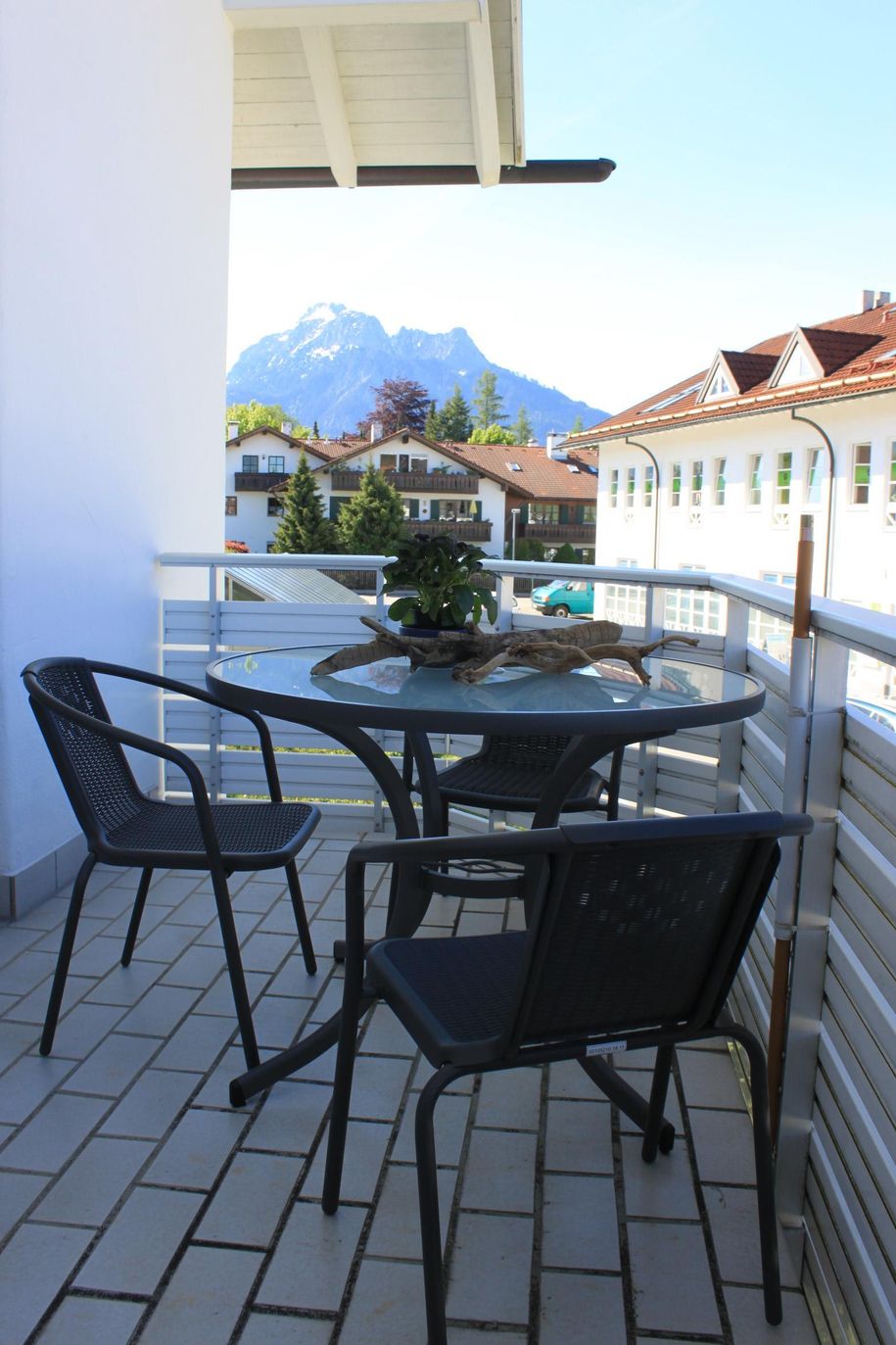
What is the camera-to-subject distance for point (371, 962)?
1700 mm

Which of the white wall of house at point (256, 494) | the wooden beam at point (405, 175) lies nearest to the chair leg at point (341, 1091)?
the wooden beam at point (405, 175)

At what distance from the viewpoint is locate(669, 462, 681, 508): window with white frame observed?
2902 cm

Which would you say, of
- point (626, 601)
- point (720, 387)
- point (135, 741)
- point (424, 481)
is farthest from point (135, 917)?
point (424, 481)

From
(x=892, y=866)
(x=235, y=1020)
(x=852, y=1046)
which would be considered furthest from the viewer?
(x=235, y=1020)

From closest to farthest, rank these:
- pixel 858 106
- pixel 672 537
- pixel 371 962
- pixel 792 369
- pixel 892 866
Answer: pixel 892 866
pixel 371 962
pixel 792 369
pixel 672 537
pixel 858 106

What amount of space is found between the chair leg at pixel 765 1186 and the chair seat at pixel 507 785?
3.64 feet

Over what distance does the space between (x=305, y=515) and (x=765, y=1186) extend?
1723 inches

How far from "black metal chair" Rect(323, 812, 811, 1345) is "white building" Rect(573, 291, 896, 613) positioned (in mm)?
19835

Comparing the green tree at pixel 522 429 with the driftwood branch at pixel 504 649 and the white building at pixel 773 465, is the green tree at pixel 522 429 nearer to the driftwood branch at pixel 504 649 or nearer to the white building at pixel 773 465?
the white building at pixel 773 465

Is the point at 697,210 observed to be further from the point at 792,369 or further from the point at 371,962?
the point at 371,962

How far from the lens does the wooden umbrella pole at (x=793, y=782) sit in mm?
1701

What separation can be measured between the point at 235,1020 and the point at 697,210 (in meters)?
115

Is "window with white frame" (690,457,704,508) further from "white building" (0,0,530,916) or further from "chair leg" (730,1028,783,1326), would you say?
"chair leg" (730,1028,783,1326)

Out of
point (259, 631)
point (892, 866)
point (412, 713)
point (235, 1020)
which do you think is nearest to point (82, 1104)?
point (235, 1020)
